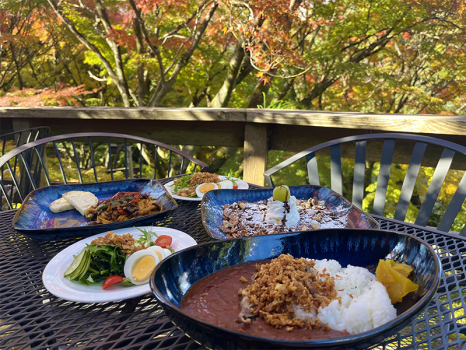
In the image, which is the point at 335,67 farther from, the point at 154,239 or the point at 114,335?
the point at 114,335

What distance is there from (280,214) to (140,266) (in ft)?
1.87

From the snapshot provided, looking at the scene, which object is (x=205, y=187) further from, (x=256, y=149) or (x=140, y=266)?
(x=256, y=149)

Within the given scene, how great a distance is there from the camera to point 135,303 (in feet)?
2.75

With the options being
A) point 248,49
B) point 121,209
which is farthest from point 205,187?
point 248,49

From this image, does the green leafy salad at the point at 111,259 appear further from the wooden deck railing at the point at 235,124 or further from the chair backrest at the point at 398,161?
the wooden deck railing at the point at 235,124

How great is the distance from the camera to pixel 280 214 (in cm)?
125

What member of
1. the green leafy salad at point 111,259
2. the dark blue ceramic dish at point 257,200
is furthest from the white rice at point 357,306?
the green leafy salad at point 111,259

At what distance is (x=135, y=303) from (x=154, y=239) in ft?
0.99

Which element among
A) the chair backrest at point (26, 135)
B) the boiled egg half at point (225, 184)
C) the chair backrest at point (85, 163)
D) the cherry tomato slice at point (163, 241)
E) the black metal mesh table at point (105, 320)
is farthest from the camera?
the chair backrest at point (26, 135)

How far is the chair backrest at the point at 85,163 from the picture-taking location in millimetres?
2164

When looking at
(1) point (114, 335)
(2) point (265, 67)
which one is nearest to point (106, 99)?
(2) point (265, 67)

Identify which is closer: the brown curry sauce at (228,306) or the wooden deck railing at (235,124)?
the brown curry sauce at (228,306)

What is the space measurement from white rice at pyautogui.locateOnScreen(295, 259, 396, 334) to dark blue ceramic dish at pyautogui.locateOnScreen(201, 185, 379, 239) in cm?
35

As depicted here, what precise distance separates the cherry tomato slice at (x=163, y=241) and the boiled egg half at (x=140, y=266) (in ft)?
0.35
